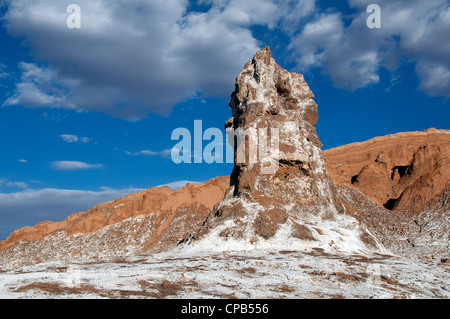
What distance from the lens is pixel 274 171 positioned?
2475cm

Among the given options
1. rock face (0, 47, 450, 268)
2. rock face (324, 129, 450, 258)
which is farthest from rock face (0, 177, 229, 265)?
rock face (324, 129, 450, 258)

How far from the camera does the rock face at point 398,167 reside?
107ft

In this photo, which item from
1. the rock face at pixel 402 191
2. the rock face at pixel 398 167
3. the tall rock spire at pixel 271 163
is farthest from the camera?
the rock face at pixel 398 167

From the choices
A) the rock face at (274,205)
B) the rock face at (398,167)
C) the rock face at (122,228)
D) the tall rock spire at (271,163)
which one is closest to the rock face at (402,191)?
the rock face at (398,167)

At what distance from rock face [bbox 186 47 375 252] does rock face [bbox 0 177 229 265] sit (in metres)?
13.1

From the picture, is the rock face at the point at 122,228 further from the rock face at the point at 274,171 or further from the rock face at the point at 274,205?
the rock face at the point at 274,171

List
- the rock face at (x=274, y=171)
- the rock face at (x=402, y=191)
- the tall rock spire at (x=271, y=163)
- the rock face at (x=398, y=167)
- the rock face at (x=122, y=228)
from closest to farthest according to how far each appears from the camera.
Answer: the rock face at (x=274, y=171), the tall rock spire at (x=271, y=163), the rock face at (x=402, y=191), the rock face at (x=398, y=167), the rock face at (x=122, y=228)

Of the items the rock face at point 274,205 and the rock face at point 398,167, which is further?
the rock face at point 398,167

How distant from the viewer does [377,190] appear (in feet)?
129

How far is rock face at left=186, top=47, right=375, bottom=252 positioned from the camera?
2112cm

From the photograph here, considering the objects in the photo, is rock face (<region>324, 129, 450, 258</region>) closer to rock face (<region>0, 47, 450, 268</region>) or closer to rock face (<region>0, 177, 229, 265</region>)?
rock face (<region>0, 47, 450, 268</region>)

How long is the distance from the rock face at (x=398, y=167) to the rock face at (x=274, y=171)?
11191 mm
